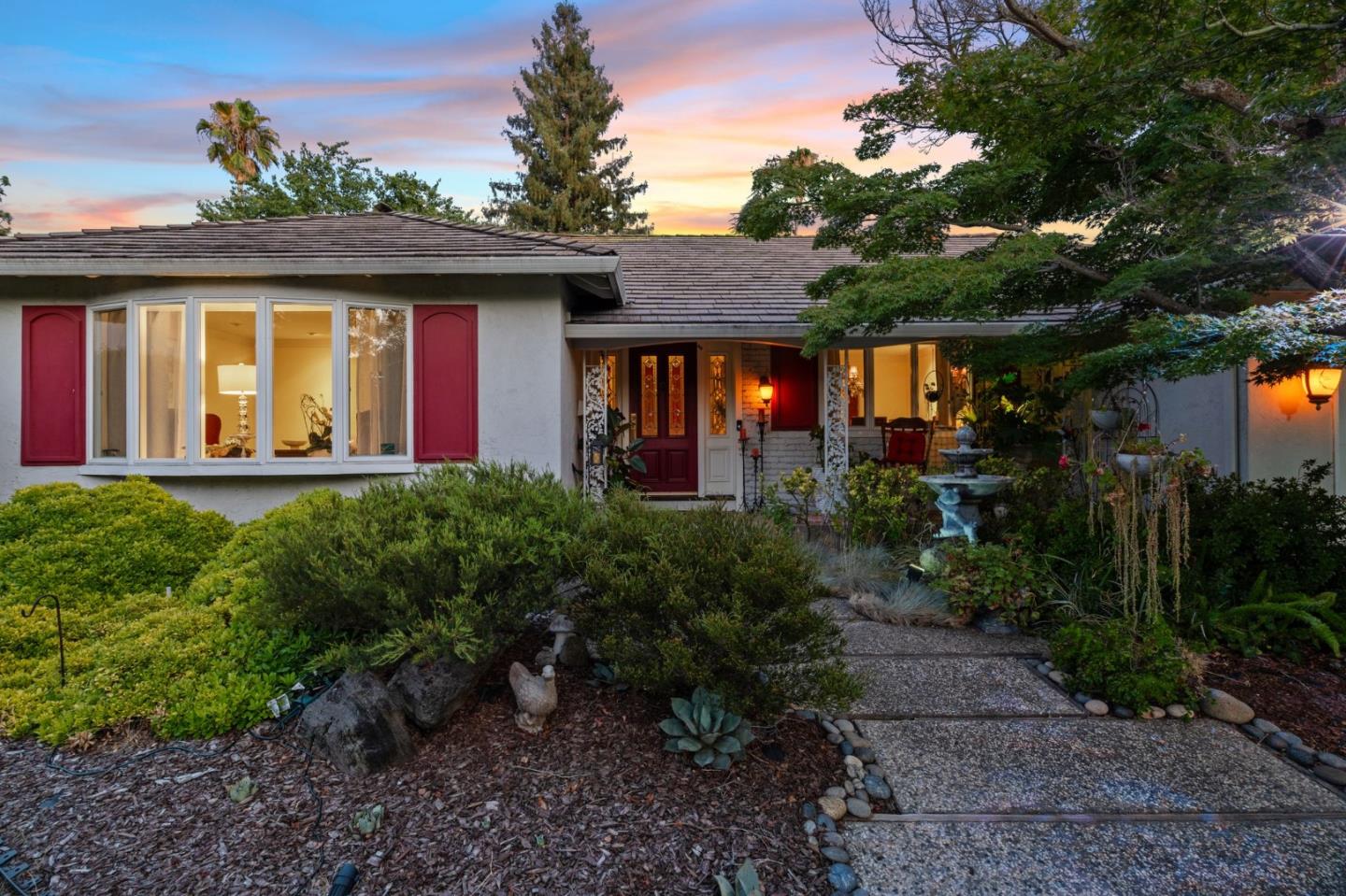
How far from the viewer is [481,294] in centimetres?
660

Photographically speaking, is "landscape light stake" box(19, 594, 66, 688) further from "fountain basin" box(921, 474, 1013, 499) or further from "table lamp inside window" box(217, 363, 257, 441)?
"fountain basin" box(921, 474, 1013, 499)

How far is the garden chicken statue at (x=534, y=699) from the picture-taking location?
9.23ft

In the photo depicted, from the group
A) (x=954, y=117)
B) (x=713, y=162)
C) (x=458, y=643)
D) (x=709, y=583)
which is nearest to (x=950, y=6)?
(x=954, y=117)

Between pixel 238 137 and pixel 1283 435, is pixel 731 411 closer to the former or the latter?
pixel 1283 435

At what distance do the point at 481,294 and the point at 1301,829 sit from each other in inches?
261

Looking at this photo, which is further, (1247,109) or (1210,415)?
(1210,415)

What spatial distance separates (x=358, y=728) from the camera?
2604 millimetres

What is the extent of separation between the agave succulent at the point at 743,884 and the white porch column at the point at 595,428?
610 centimetres

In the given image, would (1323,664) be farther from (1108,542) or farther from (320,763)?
(320,763)

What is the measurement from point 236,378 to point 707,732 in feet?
20.3

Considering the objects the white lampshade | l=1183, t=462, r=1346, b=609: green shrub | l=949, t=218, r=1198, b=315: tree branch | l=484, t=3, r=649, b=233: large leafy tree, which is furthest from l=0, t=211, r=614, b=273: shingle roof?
l=484, t=3, r=649, b=233: large leafy tree

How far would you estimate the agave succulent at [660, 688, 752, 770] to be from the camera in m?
2.59

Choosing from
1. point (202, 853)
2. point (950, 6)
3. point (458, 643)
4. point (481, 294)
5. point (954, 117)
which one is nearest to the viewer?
point (202, 853)

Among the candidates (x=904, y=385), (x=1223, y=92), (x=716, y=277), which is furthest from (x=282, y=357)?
(x=904, y=385)
